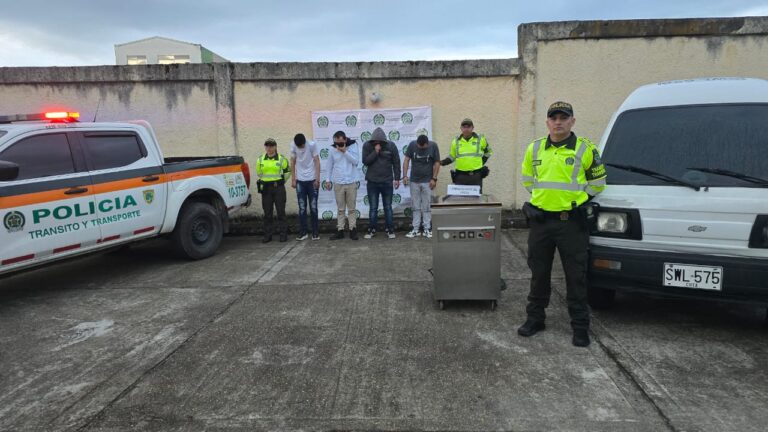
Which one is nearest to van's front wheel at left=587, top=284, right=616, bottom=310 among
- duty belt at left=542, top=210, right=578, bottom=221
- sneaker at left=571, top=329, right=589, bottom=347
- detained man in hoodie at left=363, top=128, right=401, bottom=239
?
sneaker at left=571, top=329, right=589, bottom=347

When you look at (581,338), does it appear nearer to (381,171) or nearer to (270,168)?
(381,171)

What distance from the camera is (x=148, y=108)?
8.32m

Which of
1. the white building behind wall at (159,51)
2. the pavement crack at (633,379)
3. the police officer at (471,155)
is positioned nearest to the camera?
the pavement crack at (633,379)

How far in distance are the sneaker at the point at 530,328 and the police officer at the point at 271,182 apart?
4766 mm

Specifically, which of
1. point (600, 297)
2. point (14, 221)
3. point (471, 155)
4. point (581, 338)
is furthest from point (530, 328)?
point (14, 221)

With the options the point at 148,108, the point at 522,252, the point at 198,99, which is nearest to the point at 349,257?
the point at 522,252

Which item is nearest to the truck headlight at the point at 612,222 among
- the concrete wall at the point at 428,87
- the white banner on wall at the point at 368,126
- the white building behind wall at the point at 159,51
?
the concrete wall at the point at 428,87

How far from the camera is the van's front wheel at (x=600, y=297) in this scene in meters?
4.29

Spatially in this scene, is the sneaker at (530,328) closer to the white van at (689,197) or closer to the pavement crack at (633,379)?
the pavement crack at (633,379)

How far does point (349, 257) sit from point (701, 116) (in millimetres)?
4312

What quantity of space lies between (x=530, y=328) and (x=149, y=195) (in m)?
4.78

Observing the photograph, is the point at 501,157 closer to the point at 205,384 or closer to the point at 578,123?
the point at 578,123

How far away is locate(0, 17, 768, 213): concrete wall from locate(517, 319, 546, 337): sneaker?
4.62 metres

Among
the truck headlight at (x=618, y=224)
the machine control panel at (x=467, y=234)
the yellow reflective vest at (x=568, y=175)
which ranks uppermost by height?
the yellow reflective vest at (x=568, y=175)
